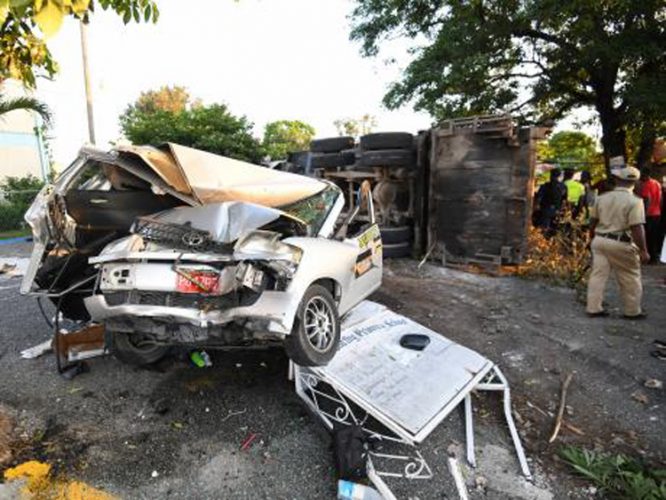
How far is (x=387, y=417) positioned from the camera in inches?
109

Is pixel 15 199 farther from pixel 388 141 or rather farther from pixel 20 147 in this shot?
pixel 388 141

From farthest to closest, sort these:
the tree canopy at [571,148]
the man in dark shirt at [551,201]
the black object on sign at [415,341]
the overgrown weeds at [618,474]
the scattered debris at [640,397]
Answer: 1. the tree canopy at [571,148]
2. the man in dark shirt at [551,201]
3. the black object on sign at [415,341]
4. the scattered debris at [640,397]
5. the overgrown weeds at [618,474]

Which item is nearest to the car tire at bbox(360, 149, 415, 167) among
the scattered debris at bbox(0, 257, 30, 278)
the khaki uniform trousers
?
the khaki uniform trousers

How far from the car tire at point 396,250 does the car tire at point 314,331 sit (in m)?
4.88

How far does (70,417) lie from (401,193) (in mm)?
6645

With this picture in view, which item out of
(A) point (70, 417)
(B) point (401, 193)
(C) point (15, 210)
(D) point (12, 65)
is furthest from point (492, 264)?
(C) point (15, 210)

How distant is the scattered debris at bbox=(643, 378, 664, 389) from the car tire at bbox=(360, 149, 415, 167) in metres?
5.22

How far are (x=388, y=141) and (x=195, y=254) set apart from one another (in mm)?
5834

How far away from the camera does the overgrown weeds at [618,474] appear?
2414mm

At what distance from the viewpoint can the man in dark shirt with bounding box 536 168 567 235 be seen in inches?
359

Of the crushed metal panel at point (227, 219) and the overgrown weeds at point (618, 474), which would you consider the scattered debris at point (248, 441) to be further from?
the overgrown weeds at point (618, 474)

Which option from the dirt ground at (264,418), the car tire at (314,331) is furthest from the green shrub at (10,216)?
the car tire at (314,331)

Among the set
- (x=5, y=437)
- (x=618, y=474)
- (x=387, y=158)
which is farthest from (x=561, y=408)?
(x=387, y=158)

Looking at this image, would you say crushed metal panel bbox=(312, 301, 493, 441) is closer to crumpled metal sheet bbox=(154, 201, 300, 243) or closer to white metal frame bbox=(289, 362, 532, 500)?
white metal frame bbox=(289, 362, 532, 500)
